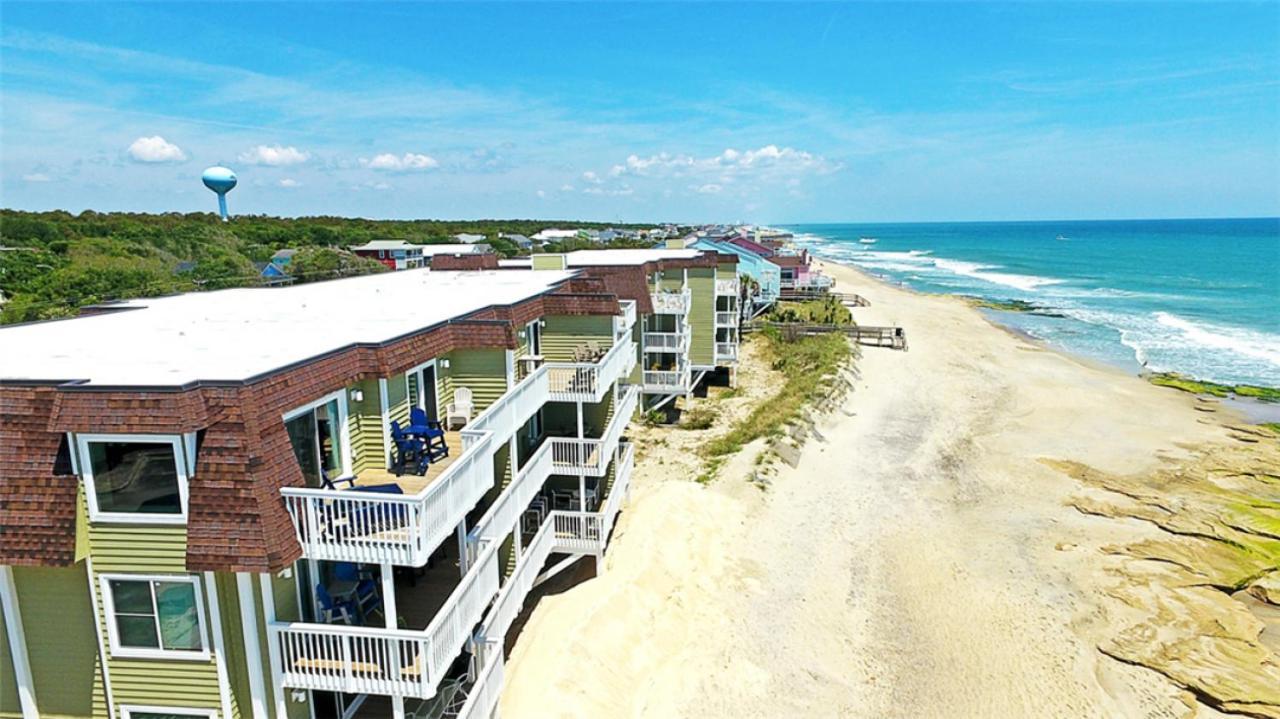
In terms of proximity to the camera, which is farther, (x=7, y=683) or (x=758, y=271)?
(x=758, y=271)

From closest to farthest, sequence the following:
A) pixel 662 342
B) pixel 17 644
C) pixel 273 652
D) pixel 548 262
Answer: pixel 17 644 → pixel 273 652 → pixel 548 262 → pixel 662 342

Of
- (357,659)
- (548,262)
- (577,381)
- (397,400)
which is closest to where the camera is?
(357,659)

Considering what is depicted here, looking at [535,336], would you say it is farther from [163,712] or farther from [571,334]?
[163,712]

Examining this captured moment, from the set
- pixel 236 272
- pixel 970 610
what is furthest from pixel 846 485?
pixel 236 272

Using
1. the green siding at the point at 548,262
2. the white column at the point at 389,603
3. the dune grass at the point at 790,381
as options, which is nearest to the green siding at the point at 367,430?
the white column at the point at 389,603

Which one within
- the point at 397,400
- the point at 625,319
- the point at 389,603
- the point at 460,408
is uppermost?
the point at 625,319

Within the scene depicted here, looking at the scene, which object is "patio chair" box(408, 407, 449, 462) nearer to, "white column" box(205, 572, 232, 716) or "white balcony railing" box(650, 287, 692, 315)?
"white column" box(205, 572, 232, 716)

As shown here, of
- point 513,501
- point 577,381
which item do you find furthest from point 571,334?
point 513,501
